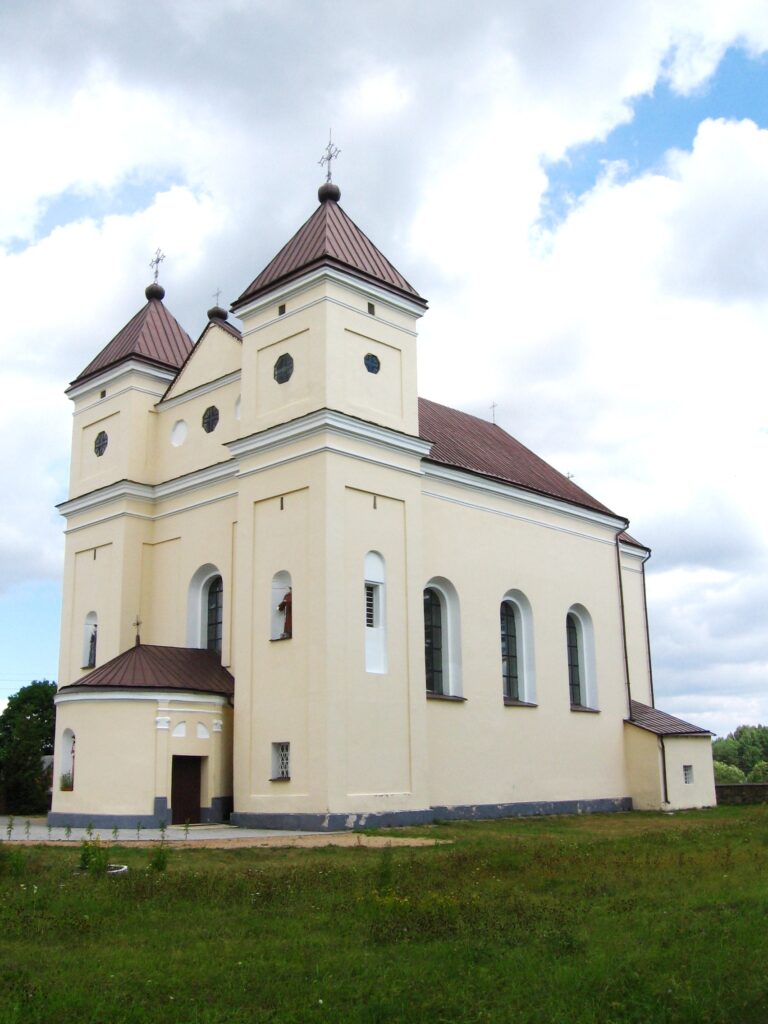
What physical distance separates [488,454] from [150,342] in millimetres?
11338

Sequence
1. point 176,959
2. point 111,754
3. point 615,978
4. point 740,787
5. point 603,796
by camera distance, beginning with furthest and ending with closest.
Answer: point 740,787
point 603,796
point 111,754
point 176,959
point 615,978

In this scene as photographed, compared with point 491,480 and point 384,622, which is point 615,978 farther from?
point 491,480

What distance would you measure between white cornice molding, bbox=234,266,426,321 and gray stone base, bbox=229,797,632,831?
12.6 metres

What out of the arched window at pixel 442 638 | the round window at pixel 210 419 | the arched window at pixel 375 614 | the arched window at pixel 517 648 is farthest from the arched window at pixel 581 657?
the round window at pixel 210 419

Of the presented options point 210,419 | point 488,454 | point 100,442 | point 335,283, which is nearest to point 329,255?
point 335,283

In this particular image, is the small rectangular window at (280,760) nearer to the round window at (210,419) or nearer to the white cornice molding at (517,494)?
the white cornice molding at (517,494)

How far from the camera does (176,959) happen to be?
8516mm

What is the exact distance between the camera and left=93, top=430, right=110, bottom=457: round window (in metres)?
32.2

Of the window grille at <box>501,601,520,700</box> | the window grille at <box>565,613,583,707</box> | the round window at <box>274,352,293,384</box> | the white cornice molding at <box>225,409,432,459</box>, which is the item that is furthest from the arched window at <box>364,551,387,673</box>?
the window grille at <box>565,613,583,707</box>

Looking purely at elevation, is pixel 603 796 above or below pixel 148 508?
below

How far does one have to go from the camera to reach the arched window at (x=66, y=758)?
2484 cm

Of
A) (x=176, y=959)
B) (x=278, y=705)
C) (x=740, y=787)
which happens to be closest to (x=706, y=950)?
(x=176, y=959)

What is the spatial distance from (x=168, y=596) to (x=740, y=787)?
2158cm

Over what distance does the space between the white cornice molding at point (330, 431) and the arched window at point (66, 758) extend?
26.5 ft
